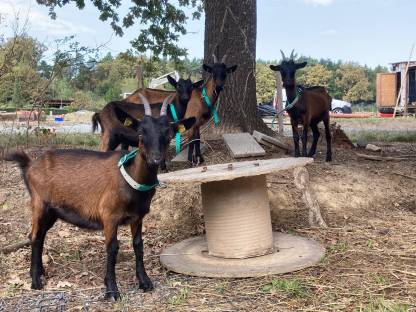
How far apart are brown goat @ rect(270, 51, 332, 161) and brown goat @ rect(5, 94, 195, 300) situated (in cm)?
430

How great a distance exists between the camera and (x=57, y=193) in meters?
4.64

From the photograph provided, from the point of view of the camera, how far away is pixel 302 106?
28.5 ft

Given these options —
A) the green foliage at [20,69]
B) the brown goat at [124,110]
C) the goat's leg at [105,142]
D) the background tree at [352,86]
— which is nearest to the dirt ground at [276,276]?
the brown goat at [124,110]

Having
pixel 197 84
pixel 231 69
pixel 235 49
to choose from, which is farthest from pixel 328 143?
pixel 197 84

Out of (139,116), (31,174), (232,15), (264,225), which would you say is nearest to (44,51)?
(139,116)

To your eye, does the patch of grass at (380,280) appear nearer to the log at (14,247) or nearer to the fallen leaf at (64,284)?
the fallen leaf at (64,284)

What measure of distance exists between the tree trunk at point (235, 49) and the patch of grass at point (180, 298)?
4.70 meters

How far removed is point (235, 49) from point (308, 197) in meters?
3.52

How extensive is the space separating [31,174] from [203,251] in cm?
183

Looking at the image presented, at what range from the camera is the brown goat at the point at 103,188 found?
419cm

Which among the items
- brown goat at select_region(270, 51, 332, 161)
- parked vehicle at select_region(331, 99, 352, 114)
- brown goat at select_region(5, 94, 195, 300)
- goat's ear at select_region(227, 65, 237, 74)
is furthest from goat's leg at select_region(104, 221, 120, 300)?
parked vehicle at select_region(331, 99, 352, 114)

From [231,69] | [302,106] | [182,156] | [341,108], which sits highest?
[231,69]

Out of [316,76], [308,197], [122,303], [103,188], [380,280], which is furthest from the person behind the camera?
[316,76]

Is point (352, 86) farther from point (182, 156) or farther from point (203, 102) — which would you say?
point (182, 156)
